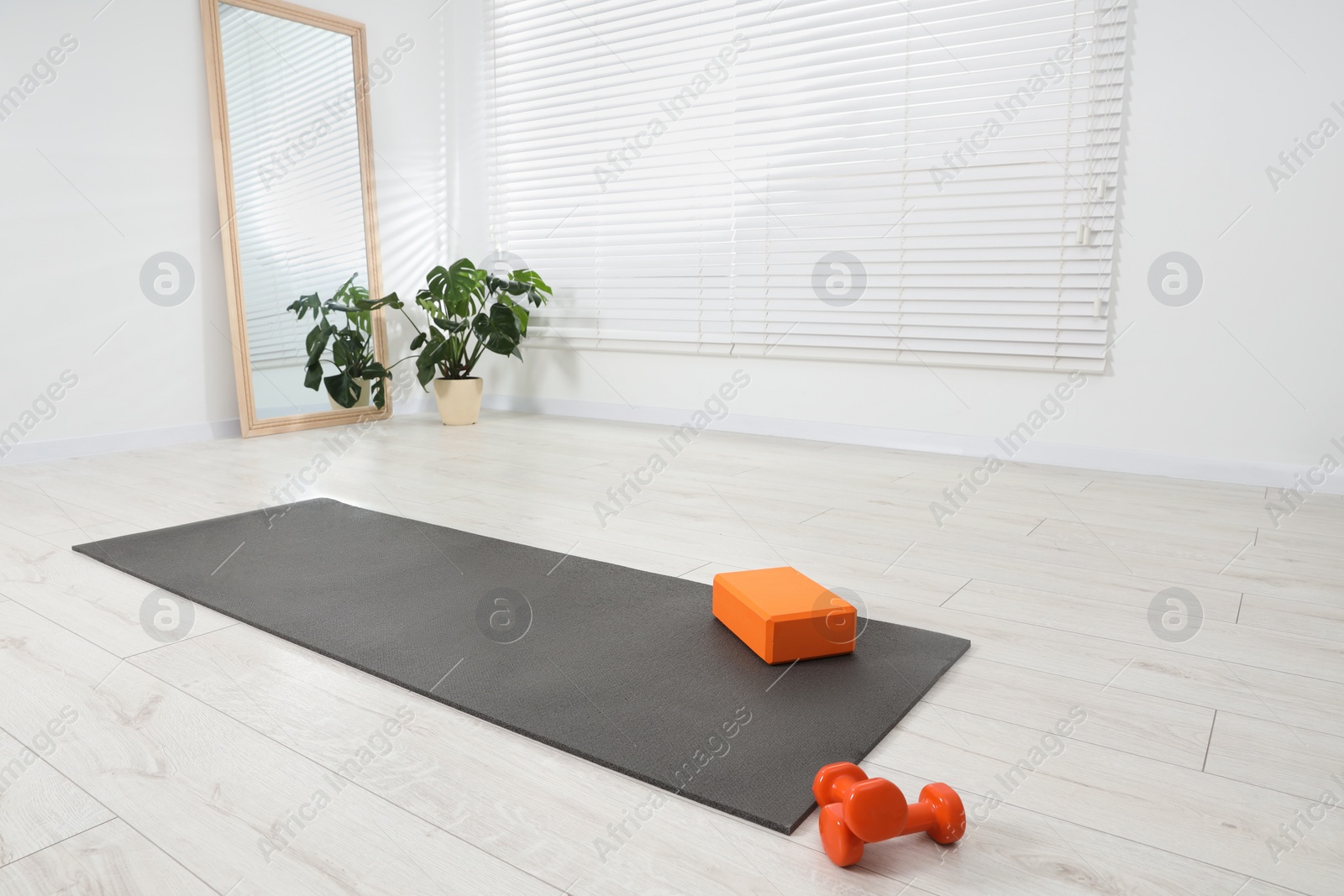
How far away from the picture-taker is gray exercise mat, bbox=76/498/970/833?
1369 mm

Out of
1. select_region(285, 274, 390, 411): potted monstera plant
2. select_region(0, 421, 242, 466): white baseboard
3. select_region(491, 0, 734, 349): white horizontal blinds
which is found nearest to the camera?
select_region(0, 421, 242, 466): white baseboard

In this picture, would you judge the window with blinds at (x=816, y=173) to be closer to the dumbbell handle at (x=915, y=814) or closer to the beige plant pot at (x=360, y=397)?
the beige plant pot at (x=360, y=397)

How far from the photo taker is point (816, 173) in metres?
4.02

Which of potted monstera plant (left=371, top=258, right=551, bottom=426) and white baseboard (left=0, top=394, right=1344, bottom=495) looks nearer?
white baseboard (left=0, top=394, right=1344, bottom=495)

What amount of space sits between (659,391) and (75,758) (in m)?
3.50

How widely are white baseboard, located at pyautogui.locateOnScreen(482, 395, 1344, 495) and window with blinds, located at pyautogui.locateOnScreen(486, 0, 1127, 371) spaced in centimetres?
32

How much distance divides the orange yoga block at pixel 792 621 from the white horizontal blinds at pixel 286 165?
3460 millimetres

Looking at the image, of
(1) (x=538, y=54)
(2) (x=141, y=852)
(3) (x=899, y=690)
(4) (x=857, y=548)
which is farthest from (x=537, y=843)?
(1) (x=538, y=54)

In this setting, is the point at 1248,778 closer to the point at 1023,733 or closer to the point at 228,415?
the point at 1023,733

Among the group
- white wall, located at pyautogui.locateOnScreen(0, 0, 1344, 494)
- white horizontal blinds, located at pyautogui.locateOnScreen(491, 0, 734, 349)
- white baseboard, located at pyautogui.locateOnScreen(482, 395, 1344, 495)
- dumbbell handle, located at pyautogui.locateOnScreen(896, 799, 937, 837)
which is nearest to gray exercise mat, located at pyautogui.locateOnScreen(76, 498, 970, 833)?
dumbbell handle, located at pyautogui.locateOnScreen(896, 799, 937, 837)

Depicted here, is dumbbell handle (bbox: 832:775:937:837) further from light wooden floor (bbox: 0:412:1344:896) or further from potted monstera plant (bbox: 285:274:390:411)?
potted monstera plant (bbox: 285:274:390:411)

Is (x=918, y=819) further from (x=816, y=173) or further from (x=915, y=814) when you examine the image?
(x=816, y=173)

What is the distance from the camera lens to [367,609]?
1.99m

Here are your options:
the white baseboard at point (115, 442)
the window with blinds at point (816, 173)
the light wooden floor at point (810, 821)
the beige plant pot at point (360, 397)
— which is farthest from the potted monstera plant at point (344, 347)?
the light wooden floor at point (810, 821)
